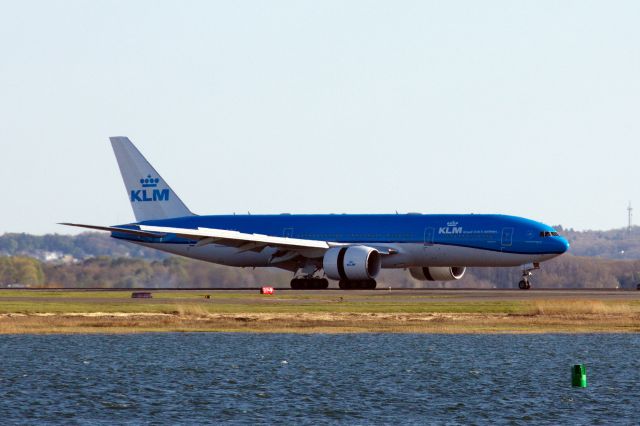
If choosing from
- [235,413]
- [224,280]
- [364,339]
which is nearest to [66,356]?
[364,339]

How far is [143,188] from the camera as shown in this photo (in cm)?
10338

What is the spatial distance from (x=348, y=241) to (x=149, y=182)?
18.8 metres

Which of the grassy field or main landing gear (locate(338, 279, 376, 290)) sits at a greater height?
main landing gear (locate(338, 279, 376, 290))

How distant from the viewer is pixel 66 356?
50.9 m

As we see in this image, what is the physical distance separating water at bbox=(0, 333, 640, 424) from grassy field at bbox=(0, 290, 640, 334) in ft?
2.58

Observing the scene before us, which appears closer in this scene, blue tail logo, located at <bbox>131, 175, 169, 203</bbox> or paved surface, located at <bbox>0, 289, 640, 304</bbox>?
paved surface, located at <bbox>0, 289, 640, 304</bbox>

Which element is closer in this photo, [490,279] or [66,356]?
[66,356]

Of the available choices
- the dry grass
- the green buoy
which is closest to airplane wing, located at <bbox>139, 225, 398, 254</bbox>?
the dry grass

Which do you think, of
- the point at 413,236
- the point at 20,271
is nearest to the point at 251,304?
the point at 413,236

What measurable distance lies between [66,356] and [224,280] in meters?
57.0

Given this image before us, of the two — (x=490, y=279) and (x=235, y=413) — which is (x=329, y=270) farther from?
(x=235, y=413)

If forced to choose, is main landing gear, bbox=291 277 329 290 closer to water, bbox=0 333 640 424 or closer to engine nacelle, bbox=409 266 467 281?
engine nacelle, bbox=409 266 467 281

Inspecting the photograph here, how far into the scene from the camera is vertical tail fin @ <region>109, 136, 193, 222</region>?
4043 inches

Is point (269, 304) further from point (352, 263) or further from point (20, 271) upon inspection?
point (20, 271)
